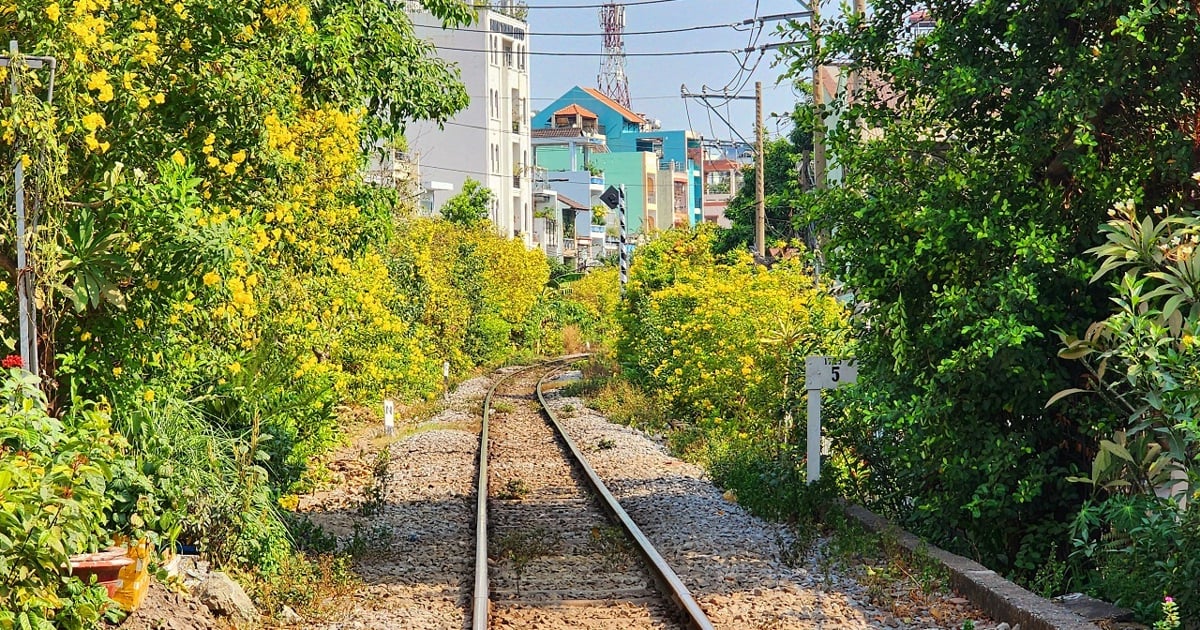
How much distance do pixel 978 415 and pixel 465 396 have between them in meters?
24.6

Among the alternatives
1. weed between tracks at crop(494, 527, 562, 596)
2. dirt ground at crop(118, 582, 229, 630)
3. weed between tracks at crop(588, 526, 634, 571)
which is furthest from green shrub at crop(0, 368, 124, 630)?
weed between tracks at crop(588, 526, 634, 571)

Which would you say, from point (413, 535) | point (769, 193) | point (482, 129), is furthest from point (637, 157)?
point (413, 535)

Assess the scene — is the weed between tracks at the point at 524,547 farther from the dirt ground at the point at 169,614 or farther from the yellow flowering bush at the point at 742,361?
the dirt ground at the point at 169,614

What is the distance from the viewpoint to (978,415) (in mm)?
10695

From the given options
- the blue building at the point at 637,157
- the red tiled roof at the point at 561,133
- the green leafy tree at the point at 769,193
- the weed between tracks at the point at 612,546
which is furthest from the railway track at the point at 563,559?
the red tiled roof at the point at 561,133

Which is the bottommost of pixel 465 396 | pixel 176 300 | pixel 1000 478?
pixel 465 396

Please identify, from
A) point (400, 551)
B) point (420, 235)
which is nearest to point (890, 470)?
point (400, 551)

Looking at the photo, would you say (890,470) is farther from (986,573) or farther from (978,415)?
(986,573)

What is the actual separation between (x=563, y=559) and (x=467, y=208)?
42735mm

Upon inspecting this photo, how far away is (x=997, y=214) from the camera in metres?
10.3

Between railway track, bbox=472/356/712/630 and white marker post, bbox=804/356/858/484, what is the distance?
2.10 m

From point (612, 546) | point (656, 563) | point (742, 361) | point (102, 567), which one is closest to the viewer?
point (102, 567)

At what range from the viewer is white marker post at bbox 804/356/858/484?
13.9m

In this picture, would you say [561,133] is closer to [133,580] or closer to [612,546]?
[612,546]
